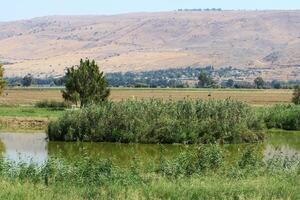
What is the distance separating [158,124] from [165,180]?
25.3 meters

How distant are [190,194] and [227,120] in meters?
28.3

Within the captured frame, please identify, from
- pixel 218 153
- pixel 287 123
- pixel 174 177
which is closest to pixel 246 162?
pixel 218 153

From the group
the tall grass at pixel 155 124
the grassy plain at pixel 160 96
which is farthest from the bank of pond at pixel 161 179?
the grassy plain at pixel 160 96

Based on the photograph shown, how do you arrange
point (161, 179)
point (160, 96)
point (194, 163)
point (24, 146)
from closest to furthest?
point (161, 179) < point (194, 163) < point (24, 146) < point (160, 96)

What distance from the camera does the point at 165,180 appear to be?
16.4 metres

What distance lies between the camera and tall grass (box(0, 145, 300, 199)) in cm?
1456

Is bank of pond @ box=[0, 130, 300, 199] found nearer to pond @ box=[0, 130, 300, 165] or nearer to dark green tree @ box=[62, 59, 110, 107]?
pond @ box=[0, 130, 300, 165]

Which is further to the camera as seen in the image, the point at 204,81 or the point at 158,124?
the point at 204,81

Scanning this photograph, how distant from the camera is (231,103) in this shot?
4412cm

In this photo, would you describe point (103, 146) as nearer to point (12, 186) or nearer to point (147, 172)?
point (147, 172)

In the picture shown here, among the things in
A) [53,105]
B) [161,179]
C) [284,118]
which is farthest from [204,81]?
[161,179]

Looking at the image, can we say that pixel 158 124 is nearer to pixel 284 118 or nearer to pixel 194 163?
pixel 284 118

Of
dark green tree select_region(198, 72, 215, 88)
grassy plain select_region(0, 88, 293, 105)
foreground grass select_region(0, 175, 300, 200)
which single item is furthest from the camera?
dark green tree select_region(198, 72, 215, 88)

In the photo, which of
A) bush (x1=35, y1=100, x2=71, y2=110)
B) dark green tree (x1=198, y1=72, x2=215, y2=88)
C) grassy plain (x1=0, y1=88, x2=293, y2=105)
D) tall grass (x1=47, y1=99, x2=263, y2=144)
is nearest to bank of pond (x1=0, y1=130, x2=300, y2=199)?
tall grass (x1=47, y1=99, x2=263, y2=144)
